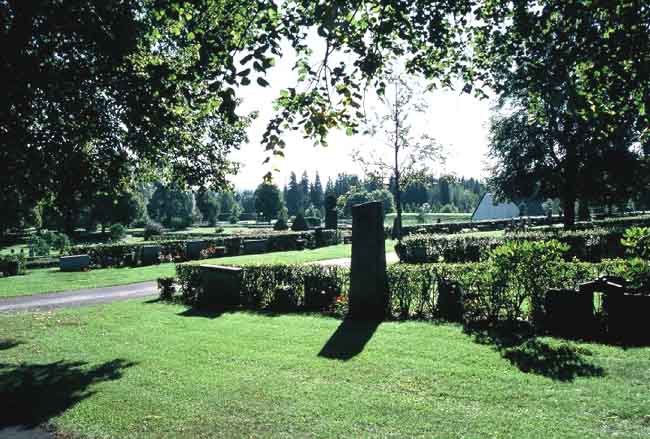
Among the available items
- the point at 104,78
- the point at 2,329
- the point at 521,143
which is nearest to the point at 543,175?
the point at 521,143

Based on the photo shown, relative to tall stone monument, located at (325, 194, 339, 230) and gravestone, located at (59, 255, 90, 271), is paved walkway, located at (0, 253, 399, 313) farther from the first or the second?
tall stone monument, located at (325, 194, 339, 230)

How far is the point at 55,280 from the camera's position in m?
20.3

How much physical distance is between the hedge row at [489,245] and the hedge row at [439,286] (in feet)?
24.2

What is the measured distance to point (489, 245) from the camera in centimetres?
2117

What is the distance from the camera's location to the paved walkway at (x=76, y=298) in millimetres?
14539

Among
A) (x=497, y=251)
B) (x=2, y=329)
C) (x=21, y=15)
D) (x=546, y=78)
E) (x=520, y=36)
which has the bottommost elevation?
(x=2, y=329)

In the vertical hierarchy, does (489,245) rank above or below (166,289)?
above

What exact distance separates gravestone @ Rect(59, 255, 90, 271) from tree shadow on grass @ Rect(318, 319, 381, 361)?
19.7 m

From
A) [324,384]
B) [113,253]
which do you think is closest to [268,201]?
[113,253]

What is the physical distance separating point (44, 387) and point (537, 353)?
8278 mm

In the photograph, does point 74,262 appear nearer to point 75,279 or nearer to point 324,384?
point 75,279

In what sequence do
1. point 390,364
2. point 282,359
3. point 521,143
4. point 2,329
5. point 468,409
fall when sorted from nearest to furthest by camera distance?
point 468,409, point 390,364, point 282,359, point 2,329, point 521,143

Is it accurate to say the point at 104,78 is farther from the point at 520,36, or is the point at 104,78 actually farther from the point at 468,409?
the point at 468,409

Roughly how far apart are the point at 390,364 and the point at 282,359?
196 centimetres
